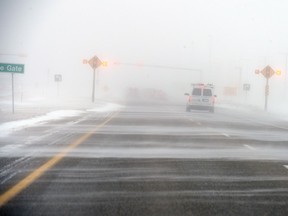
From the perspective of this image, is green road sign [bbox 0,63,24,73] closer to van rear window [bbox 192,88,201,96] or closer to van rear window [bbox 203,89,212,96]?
van rear window [bbox 192,88,201,96]

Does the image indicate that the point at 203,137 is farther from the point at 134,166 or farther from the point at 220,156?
the point at 134,166

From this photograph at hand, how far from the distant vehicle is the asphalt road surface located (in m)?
28.0

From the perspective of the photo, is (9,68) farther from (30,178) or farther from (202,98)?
(30,178)

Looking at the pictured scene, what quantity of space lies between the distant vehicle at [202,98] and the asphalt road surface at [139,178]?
28021 millimetres

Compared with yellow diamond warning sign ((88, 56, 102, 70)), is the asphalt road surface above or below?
below

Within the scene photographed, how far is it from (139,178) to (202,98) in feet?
116

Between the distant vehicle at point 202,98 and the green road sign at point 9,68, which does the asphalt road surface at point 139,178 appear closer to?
the green road sign at point 9,68

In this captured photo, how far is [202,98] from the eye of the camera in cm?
4447

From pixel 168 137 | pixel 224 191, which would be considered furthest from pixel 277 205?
pixel 168 137

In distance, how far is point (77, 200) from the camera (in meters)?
7.48

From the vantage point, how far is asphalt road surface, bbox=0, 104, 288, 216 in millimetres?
7164

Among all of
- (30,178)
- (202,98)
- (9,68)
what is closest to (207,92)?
(202,98)

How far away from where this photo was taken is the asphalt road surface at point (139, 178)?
7164mm

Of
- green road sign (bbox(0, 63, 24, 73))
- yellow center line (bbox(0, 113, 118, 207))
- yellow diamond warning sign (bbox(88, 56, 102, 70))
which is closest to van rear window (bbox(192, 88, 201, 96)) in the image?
yellow diamond warning sign (bbox(88, 56, 102, 70))
